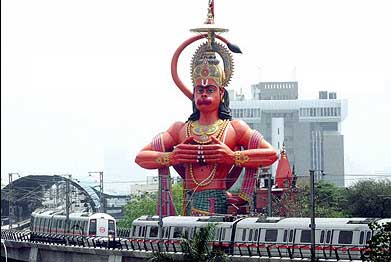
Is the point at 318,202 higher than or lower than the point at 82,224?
higher

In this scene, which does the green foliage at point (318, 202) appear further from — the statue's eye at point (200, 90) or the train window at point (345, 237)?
the train window at point (345, 237)

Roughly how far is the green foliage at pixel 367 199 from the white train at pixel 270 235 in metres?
36.3

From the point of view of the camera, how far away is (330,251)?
66625 millimetres

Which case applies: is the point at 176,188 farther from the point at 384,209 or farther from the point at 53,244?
the point at 53,244

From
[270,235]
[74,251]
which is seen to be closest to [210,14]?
[74,251]

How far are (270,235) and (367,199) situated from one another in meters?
48.4

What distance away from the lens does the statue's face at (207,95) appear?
86.2 m

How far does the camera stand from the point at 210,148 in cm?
8450

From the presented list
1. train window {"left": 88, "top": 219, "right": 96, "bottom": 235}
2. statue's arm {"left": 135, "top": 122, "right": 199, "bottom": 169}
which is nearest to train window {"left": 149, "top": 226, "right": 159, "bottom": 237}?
statue's arm {"left": 135, "top": 122, "right": 199, "bottom": 169}

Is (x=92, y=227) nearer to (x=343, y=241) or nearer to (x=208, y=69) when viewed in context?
(x=208, y=69)

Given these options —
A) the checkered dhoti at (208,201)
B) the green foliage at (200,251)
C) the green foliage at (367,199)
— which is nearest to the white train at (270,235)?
the checkered dhoti at (208,201)

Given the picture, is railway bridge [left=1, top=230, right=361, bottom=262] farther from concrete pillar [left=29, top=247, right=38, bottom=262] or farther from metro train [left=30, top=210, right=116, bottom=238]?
metro train [left=30, top=210, right=116, bottom=238]

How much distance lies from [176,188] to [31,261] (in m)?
32.6

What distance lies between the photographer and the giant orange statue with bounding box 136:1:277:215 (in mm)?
85062
